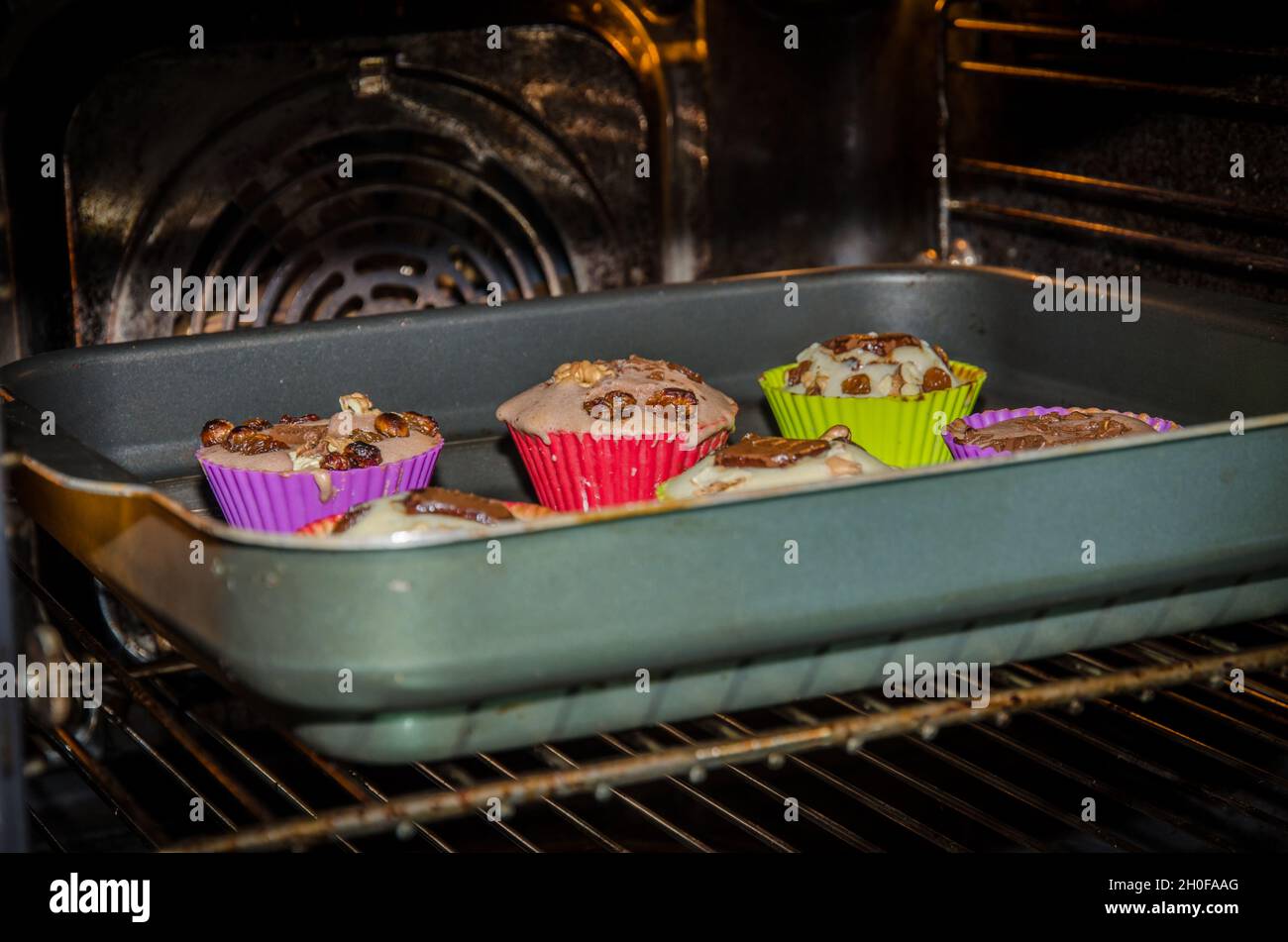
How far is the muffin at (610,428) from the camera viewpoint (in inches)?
61.0

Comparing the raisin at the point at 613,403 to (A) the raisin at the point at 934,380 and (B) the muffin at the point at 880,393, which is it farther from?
(A) the raisin at the point at 934,380

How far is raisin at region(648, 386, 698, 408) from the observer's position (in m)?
1.55

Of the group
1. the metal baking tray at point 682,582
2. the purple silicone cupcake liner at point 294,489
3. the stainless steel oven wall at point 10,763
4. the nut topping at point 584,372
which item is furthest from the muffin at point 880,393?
the stainless steel oven wall at point 10,763

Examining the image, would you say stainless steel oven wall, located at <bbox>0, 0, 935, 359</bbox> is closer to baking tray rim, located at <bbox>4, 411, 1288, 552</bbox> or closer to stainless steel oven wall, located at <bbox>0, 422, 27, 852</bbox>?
baking tray rim, located at <bbox>4, 411, 1288, 552</bbox>

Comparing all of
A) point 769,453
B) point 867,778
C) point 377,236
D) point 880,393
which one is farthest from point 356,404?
point 867,778

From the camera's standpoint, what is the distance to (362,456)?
146 centimetres

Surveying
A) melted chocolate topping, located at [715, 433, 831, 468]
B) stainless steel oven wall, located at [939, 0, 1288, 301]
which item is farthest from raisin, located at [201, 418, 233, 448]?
stainless steel oven wall, located at [939, 0, 1288, 301]

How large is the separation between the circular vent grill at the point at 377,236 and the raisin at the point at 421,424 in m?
0.23

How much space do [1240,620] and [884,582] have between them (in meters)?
0.39

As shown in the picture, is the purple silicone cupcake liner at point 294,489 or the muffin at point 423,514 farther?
the purple silicone cupcake liner at point 294,489

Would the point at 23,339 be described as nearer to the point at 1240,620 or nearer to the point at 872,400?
the point at 872,400

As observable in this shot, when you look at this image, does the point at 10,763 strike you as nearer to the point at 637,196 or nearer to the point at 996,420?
the point at 996,420

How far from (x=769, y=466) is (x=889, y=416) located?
0.37 meters

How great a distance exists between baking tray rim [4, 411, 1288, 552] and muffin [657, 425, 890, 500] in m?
0.24
